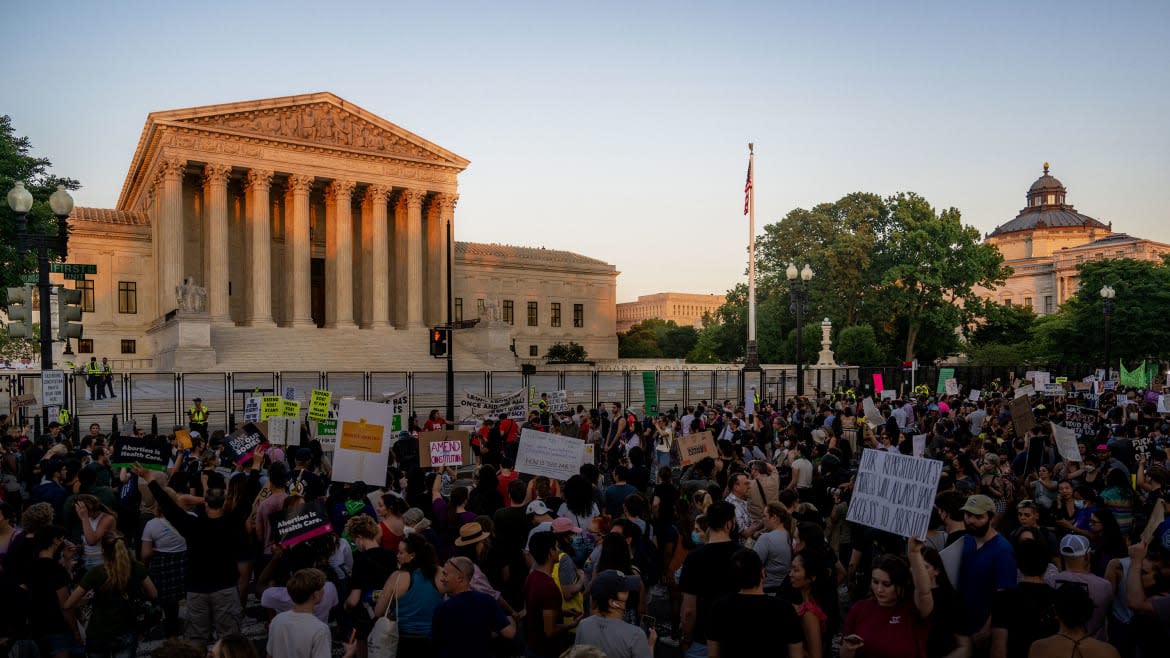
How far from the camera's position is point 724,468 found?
12398mm

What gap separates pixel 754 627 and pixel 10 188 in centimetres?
2860

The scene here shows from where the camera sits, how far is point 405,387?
35.7m

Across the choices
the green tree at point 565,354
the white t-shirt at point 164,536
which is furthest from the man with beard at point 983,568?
the green tree at point 565,354

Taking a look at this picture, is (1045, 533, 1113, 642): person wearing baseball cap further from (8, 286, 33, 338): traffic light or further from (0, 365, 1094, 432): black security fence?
(0, 365, 1094, 432): black security fence

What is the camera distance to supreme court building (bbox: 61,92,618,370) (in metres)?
48.8

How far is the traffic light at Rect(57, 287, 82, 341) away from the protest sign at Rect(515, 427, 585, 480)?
8673 mm

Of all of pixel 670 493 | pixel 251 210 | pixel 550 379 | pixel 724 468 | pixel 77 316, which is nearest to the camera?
pixel 670 493

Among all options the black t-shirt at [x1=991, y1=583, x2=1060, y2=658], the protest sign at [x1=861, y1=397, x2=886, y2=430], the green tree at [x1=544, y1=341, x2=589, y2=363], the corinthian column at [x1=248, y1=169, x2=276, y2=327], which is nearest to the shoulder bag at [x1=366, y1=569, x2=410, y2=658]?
the black t-shirt at [x1=991, y1=583, x2=1060, y2=658]

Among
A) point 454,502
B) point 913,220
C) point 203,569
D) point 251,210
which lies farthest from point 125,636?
point 913,220

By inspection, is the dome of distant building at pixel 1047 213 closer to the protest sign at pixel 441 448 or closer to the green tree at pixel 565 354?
the green tree at pixel 565 354

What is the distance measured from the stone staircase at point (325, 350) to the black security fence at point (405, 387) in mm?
3707

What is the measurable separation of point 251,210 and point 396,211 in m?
10.1

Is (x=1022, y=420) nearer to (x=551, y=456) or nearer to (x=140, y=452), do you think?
(x=551, y=456)

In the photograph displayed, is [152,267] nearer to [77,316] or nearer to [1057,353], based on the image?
[77,316]
